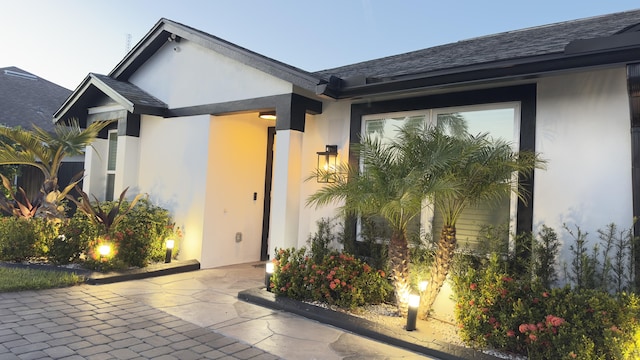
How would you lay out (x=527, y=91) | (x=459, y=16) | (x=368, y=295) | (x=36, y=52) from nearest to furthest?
(x=527, y=91), (x=368, y=295), (x=36, y=52), (x=459, y=16)

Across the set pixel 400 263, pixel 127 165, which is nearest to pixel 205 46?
pixel 127 165

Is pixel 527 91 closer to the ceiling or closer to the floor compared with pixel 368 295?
closer to the ceiling

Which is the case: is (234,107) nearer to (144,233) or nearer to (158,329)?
(144,233)

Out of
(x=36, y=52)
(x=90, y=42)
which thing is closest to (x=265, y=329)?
(x=90, y=42)

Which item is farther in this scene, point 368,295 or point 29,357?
point 368,295

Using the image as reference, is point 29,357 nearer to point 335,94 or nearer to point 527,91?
point 335,94

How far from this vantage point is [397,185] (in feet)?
14.8

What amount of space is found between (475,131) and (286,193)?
2998mm

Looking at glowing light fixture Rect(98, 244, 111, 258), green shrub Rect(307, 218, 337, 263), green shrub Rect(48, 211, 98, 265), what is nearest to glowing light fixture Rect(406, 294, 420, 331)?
green shrub Rect(307, 218, 337, 263)

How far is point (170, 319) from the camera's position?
5.00 meters

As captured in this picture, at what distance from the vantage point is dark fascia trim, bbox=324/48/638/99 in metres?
4.16

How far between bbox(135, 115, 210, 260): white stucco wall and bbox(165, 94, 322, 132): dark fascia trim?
0.64 meters

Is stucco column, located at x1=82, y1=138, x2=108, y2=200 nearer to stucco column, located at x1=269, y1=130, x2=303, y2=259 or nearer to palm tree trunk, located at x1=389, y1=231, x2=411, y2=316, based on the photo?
stucco column, located at x1=269, y1=130, x2=303, y2=259

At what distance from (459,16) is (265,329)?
19.3 m
